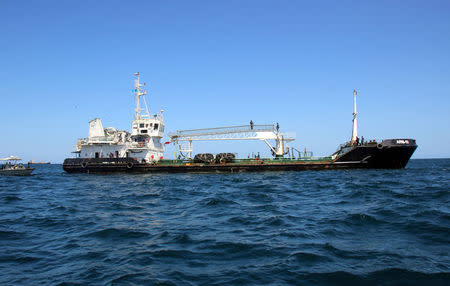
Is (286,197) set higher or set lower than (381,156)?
lower

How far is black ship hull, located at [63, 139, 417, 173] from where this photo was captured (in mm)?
32000

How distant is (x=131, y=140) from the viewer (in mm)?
39594

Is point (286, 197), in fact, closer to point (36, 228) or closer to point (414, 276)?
point (414, 276)

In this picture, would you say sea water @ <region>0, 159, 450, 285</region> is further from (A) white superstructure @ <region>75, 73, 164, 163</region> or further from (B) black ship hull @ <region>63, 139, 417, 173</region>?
(A) white superstructure @ <region>75, 73, 164, 163</region>

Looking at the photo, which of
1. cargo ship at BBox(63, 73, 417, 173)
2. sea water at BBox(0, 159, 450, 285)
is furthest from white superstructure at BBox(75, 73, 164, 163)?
sea water at BBox(0, 159, 450, 285)

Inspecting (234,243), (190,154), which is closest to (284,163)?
(190,154)

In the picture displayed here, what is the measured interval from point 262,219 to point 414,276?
229 inches

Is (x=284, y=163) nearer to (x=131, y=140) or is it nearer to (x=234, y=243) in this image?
(x=131, y=140)

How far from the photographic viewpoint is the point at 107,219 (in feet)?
38.3

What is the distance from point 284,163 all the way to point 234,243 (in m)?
27.9

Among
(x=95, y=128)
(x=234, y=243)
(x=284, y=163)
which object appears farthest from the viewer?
(x=95, y=128)

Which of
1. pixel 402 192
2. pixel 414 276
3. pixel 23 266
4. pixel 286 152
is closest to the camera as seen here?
pixel 414 276

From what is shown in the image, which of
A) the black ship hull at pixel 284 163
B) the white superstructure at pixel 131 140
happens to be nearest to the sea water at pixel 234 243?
the black ship hull at pixel 284 163

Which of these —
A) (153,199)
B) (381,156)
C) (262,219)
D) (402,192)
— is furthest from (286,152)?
(262,219)
